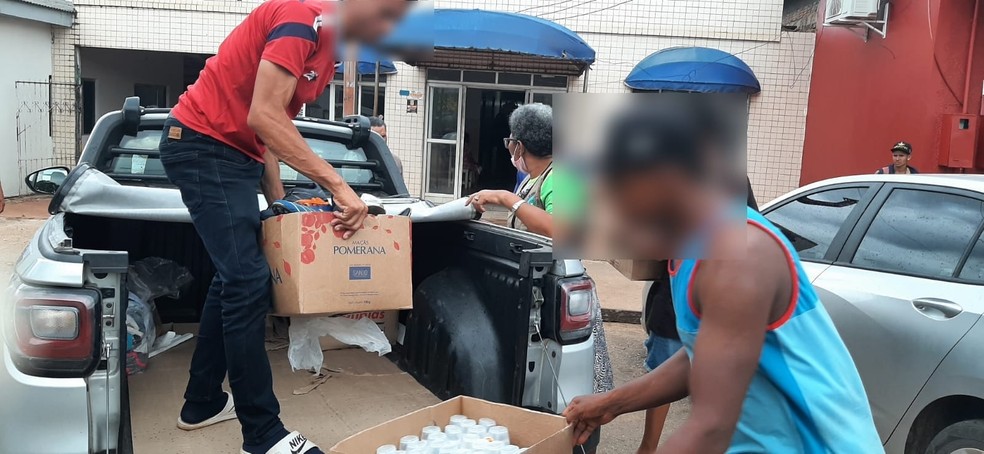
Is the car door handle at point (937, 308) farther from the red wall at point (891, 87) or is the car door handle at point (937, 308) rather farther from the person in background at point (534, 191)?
the red wall at point (891, 87)

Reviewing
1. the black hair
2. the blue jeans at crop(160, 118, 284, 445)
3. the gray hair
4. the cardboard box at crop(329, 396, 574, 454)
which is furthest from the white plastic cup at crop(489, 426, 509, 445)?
the gray hair

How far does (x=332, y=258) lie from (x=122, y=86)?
15776 millimetres

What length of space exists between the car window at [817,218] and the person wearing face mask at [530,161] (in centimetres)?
157

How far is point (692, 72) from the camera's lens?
476 inches

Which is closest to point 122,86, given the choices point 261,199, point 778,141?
point 778,141

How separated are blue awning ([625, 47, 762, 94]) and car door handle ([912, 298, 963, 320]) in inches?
344

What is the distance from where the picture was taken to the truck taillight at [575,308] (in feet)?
9.44

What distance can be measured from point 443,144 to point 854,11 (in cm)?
684

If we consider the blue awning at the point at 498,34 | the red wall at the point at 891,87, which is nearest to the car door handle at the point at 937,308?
the blue awning at the point at 498,34

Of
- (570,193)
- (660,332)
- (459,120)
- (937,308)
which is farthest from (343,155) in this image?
(459,120)

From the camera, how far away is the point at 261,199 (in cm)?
353

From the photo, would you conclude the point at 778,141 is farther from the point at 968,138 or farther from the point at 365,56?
the point at 365,56

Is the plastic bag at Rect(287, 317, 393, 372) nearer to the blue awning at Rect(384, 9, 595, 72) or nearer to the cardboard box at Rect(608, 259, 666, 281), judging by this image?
the cardboard box at Rect(608, 259, 666, 281)

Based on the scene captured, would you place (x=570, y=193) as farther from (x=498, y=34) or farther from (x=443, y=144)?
(x=443, y=144)
